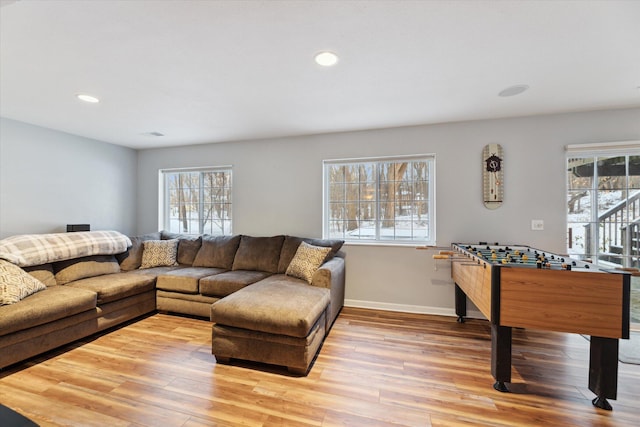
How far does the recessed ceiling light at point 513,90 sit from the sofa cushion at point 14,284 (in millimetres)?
4608

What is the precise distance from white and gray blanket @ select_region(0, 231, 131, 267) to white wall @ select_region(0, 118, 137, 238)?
499 mm

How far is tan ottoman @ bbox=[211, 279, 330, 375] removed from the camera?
208cm

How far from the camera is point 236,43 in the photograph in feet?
5.74

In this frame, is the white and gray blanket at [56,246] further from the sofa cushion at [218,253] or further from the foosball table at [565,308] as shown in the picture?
the foosball table at [565,308]

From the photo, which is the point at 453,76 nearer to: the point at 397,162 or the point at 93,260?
the point at 397,162

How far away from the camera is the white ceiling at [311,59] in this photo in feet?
4.87

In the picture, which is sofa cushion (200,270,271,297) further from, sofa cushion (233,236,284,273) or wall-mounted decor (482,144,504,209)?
wall-mounted decor (482,144,504,209)

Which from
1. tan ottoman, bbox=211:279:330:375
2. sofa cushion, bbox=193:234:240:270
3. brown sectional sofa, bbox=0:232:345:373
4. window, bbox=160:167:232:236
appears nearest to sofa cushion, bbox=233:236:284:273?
brown sectional sofa, bbox=0:232:345:373

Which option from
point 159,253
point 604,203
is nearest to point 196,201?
point 159,253

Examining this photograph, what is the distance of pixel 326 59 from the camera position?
1.93 metres

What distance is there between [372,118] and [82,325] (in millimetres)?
3674

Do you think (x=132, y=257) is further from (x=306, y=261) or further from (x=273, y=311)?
(x=273, y=311)

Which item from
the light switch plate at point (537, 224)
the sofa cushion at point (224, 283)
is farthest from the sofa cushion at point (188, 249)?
the light switch plate at point (537, 224)

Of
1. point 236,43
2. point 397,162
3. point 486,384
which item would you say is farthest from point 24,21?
point 486,384
